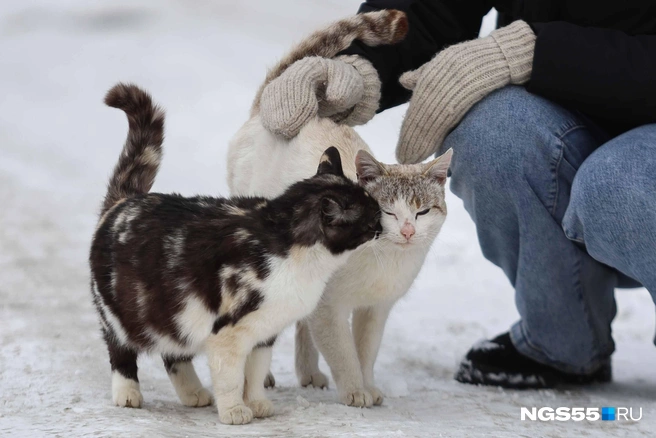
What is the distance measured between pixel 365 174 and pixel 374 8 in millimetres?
696

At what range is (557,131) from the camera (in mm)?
2123

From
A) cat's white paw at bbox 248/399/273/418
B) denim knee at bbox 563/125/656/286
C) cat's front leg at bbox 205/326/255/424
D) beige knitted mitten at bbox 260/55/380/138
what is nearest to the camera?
cat's front leg at bbox 205/326/255/424

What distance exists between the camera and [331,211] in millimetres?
1639

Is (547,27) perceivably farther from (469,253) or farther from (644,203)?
(469,253)

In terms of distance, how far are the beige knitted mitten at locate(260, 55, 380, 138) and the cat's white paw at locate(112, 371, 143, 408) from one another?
76cm

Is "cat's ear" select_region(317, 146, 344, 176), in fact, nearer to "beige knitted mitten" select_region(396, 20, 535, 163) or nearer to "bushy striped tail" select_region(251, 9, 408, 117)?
"beige knitted mitten" select_region(396, 20, 535, 163)

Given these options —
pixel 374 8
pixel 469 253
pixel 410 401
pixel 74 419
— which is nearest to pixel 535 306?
pixel 410 401

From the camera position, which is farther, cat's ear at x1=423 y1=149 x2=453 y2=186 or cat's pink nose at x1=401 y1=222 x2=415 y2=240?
cat's ear at x1=423 y1=149 x2=453 y2=186

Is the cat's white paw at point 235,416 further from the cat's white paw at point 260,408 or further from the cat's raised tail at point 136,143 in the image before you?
the cat's raised tail at point 136,143

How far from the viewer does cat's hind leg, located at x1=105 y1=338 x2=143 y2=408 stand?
1.77m

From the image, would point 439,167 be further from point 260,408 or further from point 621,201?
point 260,408

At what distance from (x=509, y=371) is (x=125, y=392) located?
1160 mm

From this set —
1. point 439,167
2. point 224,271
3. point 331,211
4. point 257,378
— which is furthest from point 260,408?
point 439,167

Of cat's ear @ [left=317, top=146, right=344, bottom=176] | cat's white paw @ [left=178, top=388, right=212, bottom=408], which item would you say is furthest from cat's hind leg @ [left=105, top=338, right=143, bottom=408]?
cat's ear @ [left=317, top=146, right=344, bottom=176]
